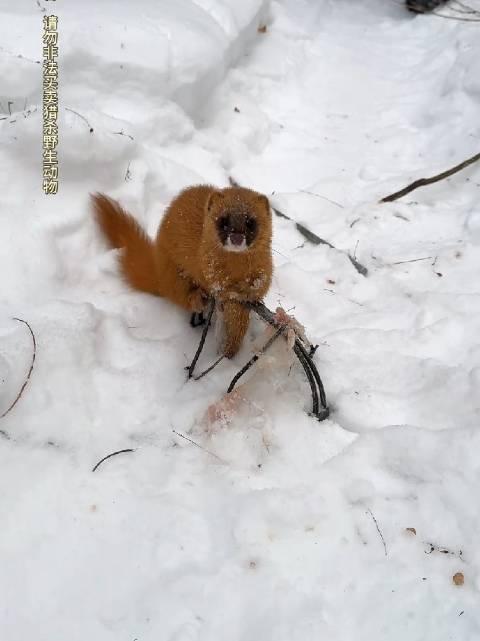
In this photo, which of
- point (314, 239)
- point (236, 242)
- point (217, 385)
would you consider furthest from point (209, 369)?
point (314, 239)

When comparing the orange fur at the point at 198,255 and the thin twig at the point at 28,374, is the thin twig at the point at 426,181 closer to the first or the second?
the orange fur at the point at 198,255

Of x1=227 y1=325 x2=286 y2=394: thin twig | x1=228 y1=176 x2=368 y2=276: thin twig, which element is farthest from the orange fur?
x1=228 y1=176 x2=368 y2=276: thin twig

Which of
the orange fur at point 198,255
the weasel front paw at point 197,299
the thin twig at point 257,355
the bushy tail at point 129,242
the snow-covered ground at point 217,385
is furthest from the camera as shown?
the bushy tail at point 129,242

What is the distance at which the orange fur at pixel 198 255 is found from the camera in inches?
76.2

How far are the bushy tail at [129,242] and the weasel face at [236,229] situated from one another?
1.92ft

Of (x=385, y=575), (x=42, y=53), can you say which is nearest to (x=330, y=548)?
(x=385, y=575)

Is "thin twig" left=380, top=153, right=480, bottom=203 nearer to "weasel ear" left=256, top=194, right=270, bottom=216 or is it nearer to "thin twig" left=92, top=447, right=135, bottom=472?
"weasel ear" left=256, top=194, right=270, bottom=216

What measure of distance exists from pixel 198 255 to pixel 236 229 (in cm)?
29

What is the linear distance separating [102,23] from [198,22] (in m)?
0.77

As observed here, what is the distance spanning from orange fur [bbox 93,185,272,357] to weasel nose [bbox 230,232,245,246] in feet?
0.25

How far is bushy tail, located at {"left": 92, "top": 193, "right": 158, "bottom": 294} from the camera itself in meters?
2.36

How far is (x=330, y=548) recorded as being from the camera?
1.46 m

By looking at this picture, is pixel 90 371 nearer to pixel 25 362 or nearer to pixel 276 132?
pixel 25 362

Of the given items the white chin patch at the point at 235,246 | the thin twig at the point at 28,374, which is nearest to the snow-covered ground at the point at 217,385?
the thin twig at the point at 28,374
